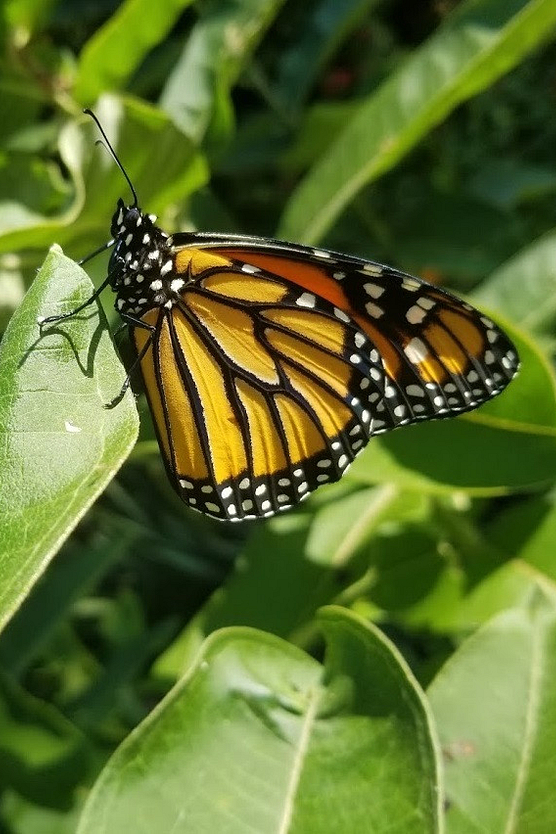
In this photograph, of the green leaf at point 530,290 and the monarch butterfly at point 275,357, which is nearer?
the monarch butterfly at point 275,357

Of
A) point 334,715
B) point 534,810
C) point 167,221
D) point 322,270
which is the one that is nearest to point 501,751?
point 534,810

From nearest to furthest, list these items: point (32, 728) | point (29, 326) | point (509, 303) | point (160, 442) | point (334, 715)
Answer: point (29, 326), point (334, 715), point (160, 442), point (32, 728), point (509, 303)

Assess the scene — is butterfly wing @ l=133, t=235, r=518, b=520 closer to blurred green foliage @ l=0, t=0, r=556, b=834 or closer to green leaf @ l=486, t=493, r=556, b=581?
blurred green foliage @ l=0, t=0, r=556, b=834

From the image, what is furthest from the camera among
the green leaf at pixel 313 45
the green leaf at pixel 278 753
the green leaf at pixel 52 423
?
the green leaf at pixel 313 45

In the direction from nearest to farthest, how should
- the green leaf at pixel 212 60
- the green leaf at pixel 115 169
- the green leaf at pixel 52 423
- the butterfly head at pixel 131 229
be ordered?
1. the green leaf at pixel 52 423
2. the butterfly head at pixel 131 229
3. the green leaf at pixel 115 169
4. the green leaf at pixel 212 60

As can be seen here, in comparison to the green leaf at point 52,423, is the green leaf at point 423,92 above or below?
above

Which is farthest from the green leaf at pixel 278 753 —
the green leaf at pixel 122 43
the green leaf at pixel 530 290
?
the green leaf at pixel 122 43

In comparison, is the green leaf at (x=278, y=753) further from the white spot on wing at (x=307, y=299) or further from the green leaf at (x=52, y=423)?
the white spot on wing at (x=307, y=299)

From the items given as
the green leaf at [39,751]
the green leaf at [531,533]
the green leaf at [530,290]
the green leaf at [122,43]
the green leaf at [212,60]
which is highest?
the green leaf at [122,43]

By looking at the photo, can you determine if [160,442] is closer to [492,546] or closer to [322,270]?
[322,270]
